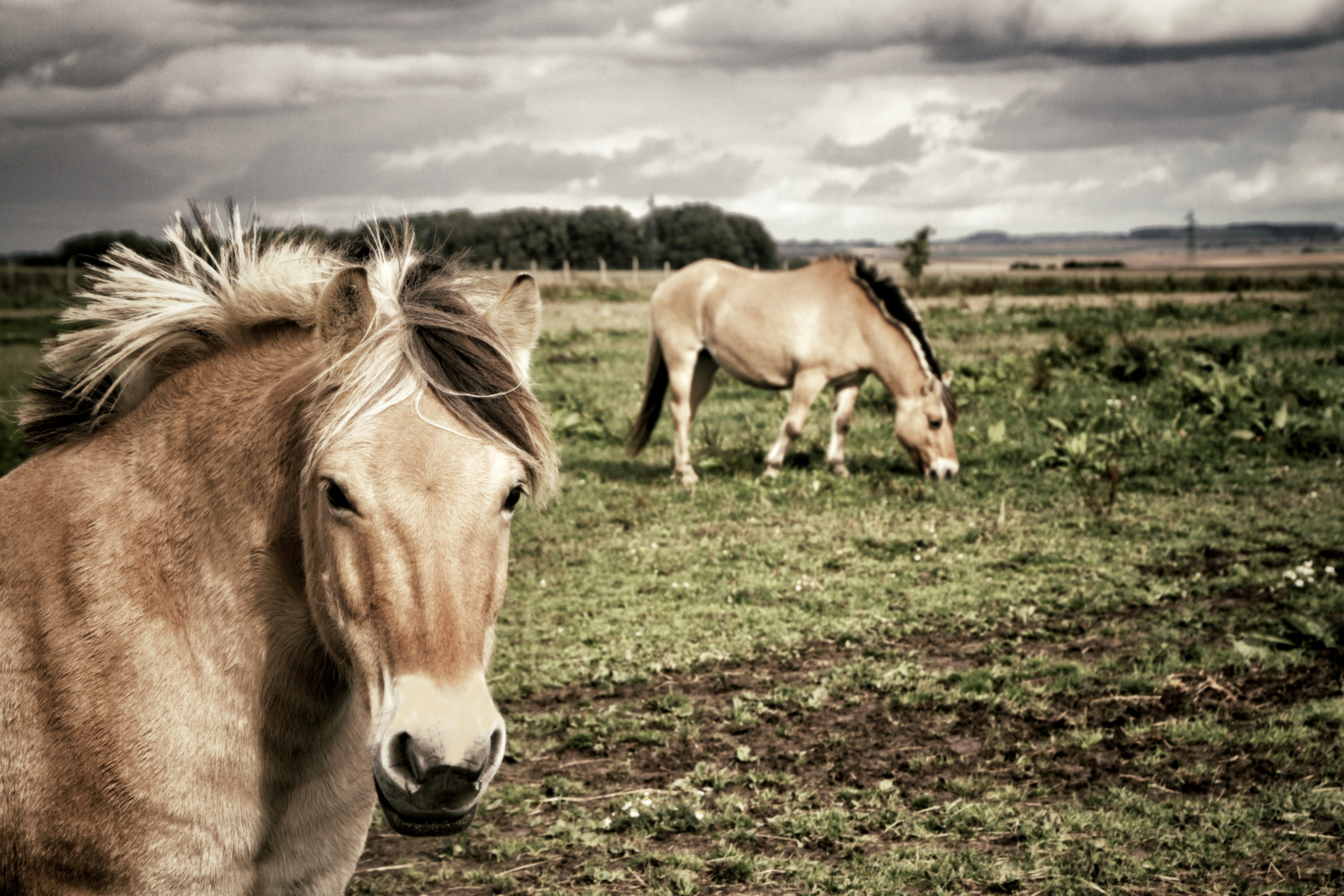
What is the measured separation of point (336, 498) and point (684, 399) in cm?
894

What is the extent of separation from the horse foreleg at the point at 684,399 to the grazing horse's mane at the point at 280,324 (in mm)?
7689

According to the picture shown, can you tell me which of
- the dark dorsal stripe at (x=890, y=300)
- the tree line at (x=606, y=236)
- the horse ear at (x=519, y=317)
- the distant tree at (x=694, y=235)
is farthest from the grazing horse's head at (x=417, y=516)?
the distant tree at (x=694, y=235)

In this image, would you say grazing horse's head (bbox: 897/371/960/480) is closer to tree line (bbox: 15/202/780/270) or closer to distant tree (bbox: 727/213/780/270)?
tree line (bbox: 15/202/780/270)

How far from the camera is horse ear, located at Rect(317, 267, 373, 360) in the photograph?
2283 millimetres

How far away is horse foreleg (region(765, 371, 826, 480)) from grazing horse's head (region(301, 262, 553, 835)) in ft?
26.9

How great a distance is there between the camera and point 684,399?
11.0m

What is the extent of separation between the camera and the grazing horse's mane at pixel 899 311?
1041cm

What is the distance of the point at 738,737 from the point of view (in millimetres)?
4961

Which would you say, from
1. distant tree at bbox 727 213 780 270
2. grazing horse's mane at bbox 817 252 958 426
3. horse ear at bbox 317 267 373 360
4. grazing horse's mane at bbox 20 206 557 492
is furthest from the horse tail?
distant tree at bbox 727 213 780 270

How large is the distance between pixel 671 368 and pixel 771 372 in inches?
47.3

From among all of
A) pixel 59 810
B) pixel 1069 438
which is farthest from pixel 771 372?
pixel 59 810

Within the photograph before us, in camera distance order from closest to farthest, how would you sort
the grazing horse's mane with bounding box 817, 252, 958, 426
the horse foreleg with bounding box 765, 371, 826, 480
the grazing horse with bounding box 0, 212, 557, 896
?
the grazing horse with bounding box 0, 212, 557, 896 → the grazing horse's mane with bounding box 817, 252, 958, 426 → the horse foreleg with bounding box 765, 371, 826, 480

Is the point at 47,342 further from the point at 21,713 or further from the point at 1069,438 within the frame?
the point at 1069,438

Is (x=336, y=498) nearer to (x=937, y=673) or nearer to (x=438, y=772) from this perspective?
(x=438, y=772)
